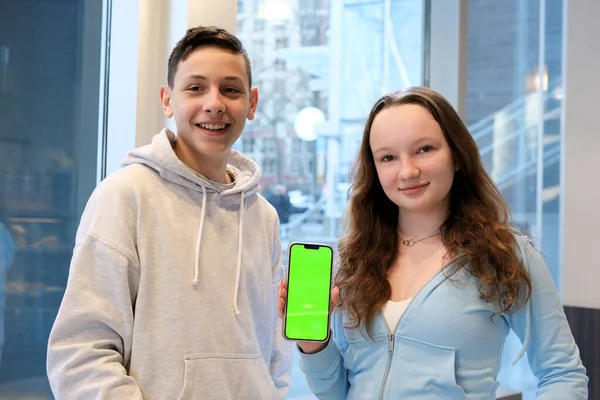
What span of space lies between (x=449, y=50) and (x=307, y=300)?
6.77 feet

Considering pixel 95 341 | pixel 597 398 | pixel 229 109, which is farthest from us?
pixel 597 398

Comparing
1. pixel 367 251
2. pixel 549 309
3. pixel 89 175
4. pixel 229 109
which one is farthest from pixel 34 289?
pixel 549 309

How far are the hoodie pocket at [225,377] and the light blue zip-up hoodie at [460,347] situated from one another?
0.12m

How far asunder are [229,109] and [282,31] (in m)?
1.39

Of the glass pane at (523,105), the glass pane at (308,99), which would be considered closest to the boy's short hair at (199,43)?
the glass pane at (308,99)

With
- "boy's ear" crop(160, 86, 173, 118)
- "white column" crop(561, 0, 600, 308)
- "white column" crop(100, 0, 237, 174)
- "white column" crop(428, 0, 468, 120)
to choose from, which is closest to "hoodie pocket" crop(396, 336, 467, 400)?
"boy's ear" crop(160, 86, 173, 118)

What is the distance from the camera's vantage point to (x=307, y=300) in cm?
130

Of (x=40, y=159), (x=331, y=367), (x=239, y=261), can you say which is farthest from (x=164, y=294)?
(x=40, y=159)

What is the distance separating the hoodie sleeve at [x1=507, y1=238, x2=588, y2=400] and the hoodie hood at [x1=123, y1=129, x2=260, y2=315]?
57 cm

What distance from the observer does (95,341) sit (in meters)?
1.20

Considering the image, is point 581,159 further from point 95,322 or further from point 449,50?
point 95,322

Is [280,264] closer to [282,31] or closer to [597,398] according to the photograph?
[282,31]

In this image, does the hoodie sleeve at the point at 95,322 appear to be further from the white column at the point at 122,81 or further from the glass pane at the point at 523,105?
the glass pane at the point at 523,105

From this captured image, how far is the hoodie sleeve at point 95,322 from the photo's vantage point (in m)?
1.19
